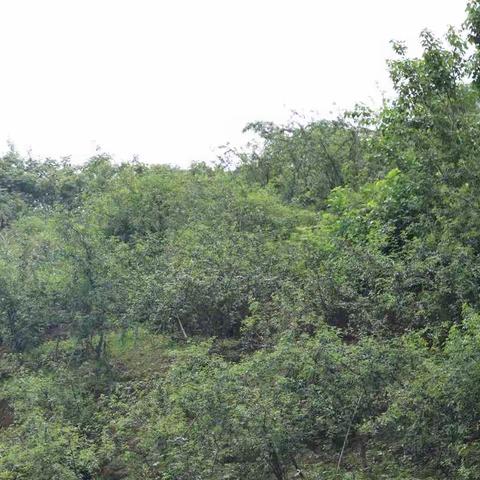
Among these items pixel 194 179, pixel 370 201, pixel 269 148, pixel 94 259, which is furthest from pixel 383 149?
pixel 269 148

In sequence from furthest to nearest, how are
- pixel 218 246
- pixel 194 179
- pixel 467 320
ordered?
1. pixel 194 179
2. pixel 218 246
3. pixel 467 320

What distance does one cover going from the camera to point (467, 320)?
23.9 feet

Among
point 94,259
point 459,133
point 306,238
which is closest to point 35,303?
point 94,259

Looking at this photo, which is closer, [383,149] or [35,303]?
[383,149]

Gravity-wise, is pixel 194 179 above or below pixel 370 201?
above

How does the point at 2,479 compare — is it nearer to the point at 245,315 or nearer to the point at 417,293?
the point at 245,315

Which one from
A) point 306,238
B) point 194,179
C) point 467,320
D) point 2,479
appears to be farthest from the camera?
point 194,179

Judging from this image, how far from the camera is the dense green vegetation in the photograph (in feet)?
26.0

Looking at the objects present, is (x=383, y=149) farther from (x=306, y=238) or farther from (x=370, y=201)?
→ (x=370, y=201)

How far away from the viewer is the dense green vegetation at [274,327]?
7.93 m

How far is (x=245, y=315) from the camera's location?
12.4 m

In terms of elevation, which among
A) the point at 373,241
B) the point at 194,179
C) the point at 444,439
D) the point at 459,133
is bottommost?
the point at 444,439

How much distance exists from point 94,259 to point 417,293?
571 centimetres

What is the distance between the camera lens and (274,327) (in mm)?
10711
